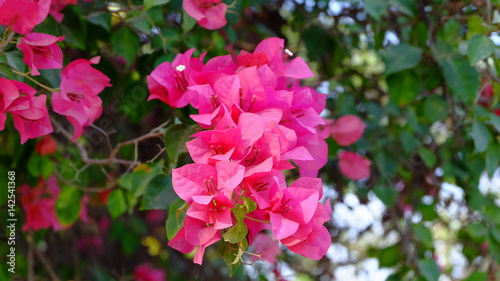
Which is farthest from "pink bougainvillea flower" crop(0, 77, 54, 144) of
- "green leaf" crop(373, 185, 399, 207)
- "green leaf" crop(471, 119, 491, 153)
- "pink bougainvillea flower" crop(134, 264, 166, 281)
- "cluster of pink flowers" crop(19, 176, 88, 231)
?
"pink bougainvillea flower" crop(134, 264, 166, 281)

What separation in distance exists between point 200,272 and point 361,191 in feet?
2.60

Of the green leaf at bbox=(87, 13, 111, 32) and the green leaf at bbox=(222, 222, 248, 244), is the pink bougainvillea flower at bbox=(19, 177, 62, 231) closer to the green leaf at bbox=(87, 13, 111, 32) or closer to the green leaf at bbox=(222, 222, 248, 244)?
the green leaf at bbox=(87, 13, 111, 32)

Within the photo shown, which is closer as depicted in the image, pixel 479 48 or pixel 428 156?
pixel 479 48

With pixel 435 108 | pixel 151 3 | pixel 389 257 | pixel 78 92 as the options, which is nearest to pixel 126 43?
pixel 151 3

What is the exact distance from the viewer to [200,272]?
2049 mm

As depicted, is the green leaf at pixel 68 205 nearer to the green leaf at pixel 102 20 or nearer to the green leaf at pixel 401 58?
the green leaf at pixel 102 20

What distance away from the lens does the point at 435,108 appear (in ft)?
3.91

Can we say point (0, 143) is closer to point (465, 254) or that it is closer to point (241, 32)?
point (241, 32)

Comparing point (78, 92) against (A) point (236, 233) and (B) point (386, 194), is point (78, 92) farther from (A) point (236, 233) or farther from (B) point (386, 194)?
(B) point (386, 194)

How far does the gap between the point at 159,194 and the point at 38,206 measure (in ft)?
1.71

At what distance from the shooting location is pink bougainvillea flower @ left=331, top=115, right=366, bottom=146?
1061mm

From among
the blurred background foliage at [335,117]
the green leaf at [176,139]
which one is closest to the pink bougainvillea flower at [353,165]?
the blurred background foliage at [335,117]

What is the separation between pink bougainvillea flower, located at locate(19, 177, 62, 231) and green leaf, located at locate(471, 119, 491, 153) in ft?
2.73

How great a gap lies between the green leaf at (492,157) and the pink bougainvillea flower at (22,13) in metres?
0.80
